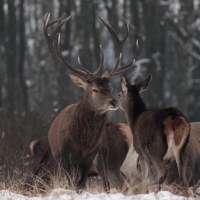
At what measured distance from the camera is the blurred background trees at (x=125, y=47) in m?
30.0

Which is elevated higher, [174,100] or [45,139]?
[45,139]

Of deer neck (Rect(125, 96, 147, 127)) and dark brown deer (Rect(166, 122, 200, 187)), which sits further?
deer neck (Rect(125, 96, 147, 127))

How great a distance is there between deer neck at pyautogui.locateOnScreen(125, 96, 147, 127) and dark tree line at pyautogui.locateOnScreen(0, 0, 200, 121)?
720 inches

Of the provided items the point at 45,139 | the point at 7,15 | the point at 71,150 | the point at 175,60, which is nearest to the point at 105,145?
the point at 71,150

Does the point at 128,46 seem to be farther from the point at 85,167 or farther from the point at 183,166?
the point at 183,166

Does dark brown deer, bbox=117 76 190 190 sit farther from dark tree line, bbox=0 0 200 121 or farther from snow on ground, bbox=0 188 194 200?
dark tree line, bbox=0 0 200 121

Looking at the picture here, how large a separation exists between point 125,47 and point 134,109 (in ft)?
73.9

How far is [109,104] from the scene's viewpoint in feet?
29.7

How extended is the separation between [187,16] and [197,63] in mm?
2183

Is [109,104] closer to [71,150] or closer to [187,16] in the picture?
[71,150]

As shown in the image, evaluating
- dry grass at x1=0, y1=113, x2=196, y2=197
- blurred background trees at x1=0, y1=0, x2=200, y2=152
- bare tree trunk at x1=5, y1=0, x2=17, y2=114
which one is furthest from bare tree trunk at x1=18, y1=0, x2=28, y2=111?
dry grass at x1=0, y1=113, x2=196, y2=197

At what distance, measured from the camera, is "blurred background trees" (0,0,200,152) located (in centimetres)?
3000

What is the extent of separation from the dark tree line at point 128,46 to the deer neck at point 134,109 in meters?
18.3

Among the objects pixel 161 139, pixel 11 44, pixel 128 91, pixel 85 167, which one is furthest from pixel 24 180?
pixel 11 44
